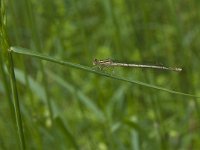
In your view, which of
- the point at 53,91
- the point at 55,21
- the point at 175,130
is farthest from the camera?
the point at 53,91

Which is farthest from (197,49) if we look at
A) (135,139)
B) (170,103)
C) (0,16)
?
(0,16)

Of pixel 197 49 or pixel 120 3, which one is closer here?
pixel 197 49

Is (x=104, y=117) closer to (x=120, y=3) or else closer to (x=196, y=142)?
(x=196, y=142)

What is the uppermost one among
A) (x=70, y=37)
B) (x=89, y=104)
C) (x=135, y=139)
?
(x=70, y=37)

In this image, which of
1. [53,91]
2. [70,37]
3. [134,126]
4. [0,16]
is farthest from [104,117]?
[70,37]

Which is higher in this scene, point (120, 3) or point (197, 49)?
point (120, 3)

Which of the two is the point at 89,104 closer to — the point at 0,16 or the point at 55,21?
the point at 55,21

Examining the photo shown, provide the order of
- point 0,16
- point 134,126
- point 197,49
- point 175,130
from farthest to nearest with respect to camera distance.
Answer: point 197,49, point 175,130, point 134,126, point 0,16
